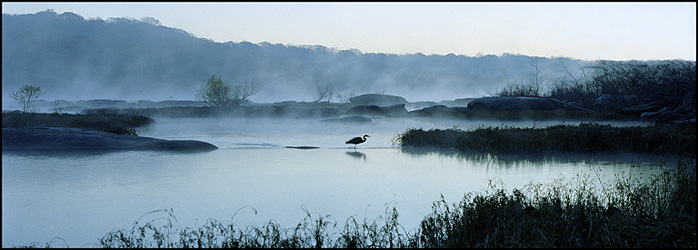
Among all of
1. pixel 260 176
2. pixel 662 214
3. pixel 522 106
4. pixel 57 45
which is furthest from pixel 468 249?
pixel 57 45

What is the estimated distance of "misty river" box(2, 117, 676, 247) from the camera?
22.1 feet

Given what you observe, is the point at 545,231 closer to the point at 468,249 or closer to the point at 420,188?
the point at 468,249

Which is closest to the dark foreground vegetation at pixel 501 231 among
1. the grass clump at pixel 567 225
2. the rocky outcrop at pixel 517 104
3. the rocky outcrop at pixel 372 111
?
the grass clump at pixel 567 225

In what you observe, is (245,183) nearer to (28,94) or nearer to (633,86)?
(633,86)

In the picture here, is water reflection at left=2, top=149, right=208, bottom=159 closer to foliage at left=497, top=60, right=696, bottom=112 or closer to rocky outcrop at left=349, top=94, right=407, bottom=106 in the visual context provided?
foliage at left=497, top=60, right=696, bottom=112

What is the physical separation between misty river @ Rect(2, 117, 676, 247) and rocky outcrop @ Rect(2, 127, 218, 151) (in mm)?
940

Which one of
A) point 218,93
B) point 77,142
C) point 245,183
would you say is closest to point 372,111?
point 218,93

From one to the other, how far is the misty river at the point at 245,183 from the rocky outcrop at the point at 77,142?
940 millimetres

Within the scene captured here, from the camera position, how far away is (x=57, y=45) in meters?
112

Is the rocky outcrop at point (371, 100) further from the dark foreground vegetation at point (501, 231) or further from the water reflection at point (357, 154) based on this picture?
the dark foreground vegetation at point (501, 231)

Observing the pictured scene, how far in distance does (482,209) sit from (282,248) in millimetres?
2269

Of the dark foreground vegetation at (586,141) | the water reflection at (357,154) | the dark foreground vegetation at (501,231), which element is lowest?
the dark foreground vegetation at (501,231)

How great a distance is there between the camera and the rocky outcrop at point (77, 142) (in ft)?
48.7

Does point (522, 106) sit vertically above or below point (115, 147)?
above
